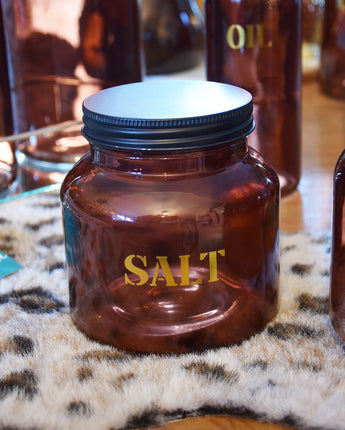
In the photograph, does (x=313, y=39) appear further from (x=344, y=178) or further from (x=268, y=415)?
(x=268, y=415)

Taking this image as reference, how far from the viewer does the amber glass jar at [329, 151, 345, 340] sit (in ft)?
1.85

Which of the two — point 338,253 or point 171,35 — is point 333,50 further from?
point 338,253

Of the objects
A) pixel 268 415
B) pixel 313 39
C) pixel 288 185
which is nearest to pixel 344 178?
pixel 268 415

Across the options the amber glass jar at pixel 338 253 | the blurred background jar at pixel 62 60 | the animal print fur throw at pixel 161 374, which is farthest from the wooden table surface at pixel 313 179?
the blurred background jar at pixel 62 60

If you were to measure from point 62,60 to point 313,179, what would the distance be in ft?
1.10

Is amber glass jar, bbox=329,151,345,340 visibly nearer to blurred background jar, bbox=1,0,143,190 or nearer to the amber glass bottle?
the amber glass bottle

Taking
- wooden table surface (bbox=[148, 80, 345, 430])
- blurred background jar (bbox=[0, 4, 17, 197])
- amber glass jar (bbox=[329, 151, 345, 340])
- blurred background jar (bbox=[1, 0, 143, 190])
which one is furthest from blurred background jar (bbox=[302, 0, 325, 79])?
amber glass jar (bbox=[329, 151, 345, 340])

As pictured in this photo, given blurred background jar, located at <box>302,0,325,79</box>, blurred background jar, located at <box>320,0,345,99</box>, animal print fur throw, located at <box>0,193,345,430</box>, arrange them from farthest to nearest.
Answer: blurred background jar, located at <box>302,0,325,79</box> < blurred background jar, located at <box>320,0,345,99</box> < animal print fur throw, located at <box>0,193,345,430</box>

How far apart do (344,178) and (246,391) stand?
18cm

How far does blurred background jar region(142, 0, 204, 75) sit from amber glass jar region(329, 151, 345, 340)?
0.63 meters

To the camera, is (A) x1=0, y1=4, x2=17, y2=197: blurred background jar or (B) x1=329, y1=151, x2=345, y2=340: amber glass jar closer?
(B) x1=329, y1=151, x2=345, y2=340: amber glass jar

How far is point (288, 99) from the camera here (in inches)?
32.4

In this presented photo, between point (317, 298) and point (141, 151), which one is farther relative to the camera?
point (317, 298)

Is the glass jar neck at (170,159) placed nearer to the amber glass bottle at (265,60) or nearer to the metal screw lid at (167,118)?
the metal screw lid at (167,118)
